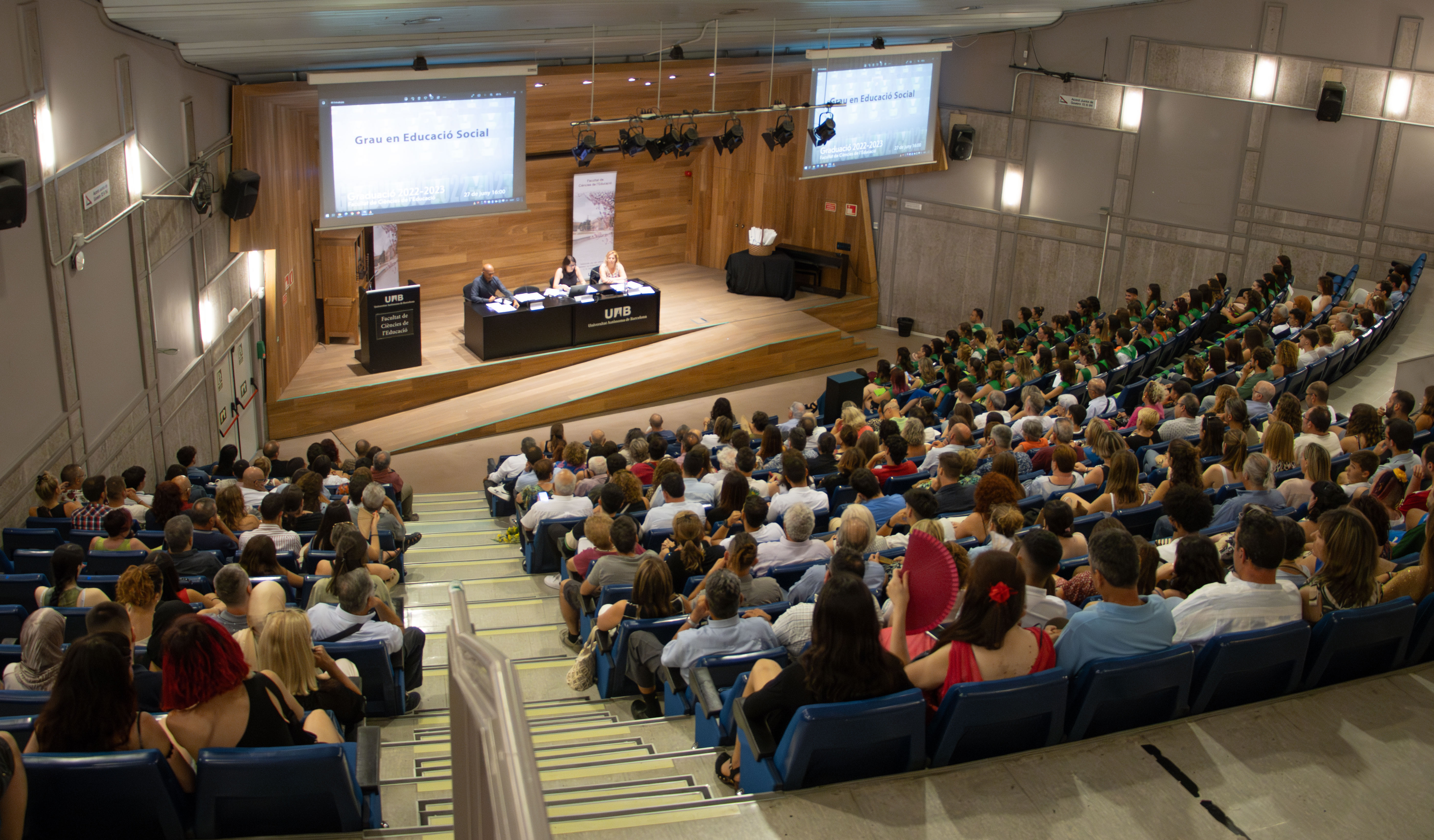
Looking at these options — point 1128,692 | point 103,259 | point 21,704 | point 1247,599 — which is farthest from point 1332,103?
point 21,704

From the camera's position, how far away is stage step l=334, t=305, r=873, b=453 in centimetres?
1155

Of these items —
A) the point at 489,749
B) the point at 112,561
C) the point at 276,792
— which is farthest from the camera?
the point at 112,561

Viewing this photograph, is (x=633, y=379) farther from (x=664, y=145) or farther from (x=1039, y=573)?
(x=1039, y=573)

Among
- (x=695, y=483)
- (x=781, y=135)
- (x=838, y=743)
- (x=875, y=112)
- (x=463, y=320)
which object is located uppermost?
(x=875, y=112)

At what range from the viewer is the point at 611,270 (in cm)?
1420

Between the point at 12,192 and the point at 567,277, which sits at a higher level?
the point at 12,192

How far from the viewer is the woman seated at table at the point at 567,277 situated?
13537 millimetres

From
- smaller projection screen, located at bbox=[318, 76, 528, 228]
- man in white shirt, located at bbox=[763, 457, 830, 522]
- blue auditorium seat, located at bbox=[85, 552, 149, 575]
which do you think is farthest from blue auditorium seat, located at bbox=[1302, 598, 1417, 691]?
smaller projection screen, located at bbox=[318, 76, 528, 228]

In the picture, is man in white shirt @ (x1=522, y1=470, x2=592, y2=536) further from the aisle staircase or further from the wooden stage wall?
the wooden stage wall

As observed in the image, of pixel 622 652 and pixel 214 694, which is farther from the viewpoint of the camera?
pixel 622 652

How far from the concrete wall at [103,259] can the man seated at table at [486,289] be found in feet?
11.8

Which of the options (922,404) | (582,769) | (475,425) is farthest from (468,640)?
(475,425)

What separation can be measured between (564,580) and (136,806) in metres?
3.06

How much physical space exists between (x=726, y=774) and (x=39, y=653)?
7.63 feet
